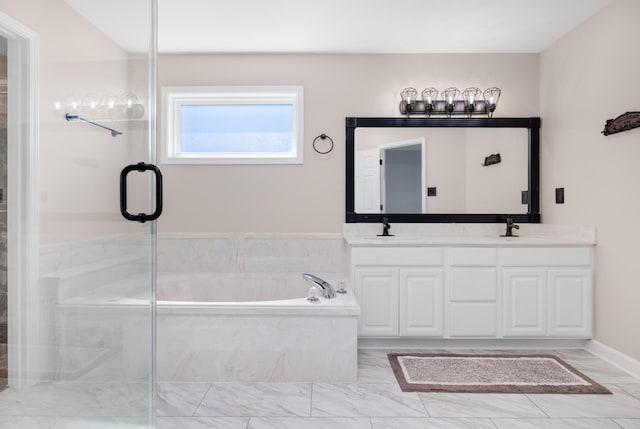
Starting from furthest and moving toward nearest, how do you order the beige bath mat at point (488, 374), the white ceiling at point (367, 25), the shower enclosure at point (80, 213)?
the white ceiling at point (367, 25)
the beige bath mat at point (488, 374)
the shower enclosure at point (80, 213)

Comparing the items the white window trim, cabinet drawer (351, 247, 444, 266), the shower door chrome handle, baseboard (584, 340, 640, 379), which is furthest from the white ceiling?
baseboard (584, 340, 640, 379)

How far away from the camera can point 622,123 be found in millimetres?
2494

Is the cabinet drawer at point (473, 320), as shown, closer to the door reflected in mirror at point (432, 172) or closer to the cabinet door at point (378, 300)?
the cabinet door at point (378, 300)

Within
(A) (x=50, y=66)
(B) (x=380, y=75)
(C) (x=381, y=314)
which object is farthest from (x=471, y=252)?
(A) (x=50, y=66)

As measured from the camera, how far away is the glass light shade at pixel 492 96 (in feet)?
11.0

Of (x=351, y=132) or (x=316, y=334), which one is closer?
(x=316, y=334)

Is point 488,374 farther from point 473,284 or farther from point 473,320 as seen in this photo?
point 473,284

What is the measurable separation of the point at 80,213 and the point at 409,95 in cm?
282

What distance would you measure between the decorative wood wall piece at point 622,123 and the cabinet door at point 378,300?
1660 millimetres

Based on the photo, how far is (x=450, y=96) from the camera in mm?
3377

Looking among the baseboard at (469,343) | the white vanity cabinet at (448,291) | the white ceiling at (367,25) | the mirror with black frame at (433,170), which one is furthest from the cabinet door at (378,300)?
the white ceiling at (367,25)

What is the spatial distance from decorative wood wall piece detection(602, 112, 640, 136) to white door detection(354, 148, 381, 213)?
5.25 feet

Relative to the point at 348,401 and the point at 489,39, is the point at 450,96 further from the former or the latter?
the point at 348,401

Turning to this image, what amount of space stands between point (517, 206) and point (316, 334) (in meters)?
2.17
